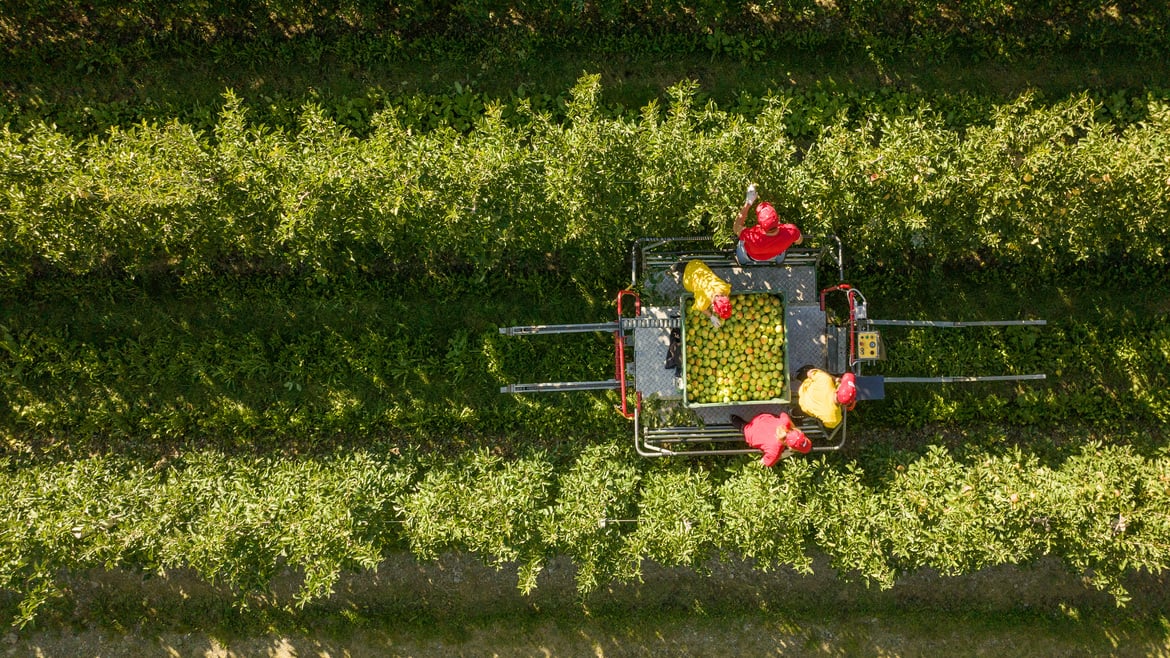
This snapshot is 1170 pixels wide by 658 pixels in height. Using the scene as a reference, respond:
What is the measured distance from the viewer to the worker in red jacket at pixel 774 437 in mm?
10047

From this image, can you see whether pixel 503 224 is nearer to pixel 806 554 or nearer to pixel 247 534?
pixel 247 534

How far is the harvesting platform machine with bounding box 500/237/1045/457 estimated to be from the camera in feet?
35.7

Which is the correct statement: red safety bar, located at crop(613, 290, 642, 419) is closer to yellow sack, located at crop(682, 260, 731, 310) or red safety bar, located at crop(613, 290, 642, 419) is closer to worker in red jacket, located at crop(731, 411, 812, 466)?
yellow sack, located at crop(682, 260, 731, 310)

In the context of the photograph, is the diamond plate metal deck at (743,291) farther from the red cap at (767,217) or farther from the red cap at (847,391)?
the red cap at (767,217)

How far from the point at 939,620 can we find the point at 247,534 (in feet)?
37.0

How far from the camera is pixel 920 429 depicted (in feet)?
39.2

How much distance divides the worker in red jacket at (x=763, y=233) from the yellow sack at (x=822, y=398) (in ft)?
6.44

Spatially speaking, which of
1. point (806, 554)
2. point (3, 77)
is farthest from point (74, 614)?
point (806, 554)

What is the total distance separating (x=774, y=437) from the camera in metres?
10.4

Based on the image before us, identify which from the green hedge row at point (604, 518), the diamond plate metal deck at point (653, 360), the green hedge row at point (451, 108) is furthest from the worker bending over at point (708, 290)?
the green hedge row at point (451, 108)

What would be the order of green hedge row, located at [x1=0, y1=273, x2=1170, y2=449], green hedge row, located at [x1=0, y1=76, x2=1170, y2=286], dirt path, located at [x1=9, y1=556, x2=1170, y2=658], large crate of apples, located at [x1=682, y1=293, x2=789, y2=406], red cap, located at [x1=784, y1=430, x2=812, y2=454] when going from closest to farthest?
1. green hedge row, located at [x1=0, y1=76, x2=1170, y2=286]
2. red cap, located at [x1=784, y1=430, x2=812, y2=454]
3. large crate of apples, located at [x1=682, y1=293, x2=789, y2=406]
4. green hedge row, located at [x1=0, y1=273, x2=1170, y2=449]
5. dirt path, located at [x1=9, y1=556, x2=1170, y2=658]

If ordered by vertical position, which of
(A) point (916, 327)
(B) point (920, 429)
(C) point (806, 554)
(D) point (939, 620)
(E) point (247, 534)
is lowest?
(D) point (939, 620)

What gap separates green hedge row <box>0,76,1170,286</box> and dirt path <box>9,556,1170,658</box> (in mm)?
5762

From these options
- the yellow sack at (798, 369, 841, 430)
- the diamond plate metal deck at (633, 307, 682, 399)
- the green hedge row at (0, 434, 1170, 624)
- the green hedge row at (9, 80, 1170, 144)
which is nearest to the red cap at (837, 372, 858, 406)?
the yellow sack at (798, 369, 841, 430)
